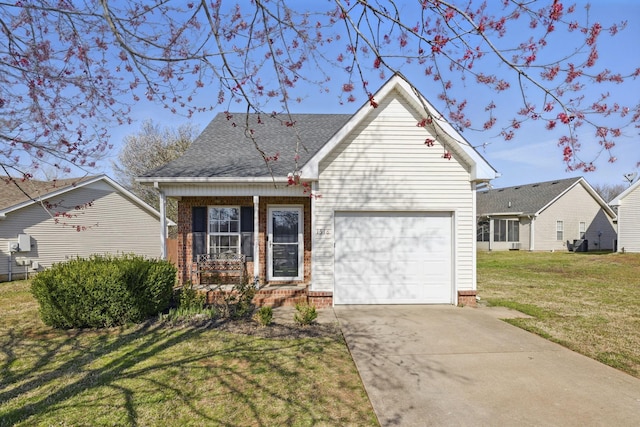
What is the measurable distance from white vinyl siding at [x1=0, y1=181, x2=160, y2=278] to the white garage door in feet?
34.4

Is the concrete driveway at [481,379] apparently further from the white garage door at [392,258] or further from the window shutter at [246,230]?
the window shutter at [246,230]

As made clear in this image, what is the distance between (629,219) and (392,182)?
20611 millimetres

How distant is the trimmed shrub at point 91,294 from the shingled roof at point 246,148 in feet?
9.82

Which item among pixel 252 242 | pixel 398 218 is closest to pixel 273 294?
pixel 252 242

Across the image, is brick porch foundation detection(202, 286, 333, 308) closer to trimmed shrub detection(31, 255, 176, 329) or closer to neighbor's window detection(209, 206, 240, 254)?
neighbor's window detection(209, 206, 240, 254)

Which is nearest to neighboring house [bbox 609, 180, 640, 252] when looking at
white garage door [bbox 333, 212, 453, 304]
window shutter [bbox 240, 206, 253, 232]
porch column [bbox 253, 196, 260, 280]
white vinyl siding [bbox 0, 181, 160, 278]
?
white garage door [bbox 333, 212, 453, 304]

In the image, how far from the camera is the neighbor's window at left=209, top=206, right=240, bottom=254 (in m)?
10.3

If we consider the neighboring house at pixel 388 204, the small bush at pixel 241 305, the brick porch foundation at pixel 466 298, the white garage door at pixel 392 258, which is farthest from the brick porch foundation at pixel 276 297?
the brick porch foundation at pixel 466 298

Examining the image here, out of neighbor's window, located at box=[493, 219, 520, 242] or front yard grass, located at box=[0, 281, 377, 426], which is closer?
front yard grass, located at box=[0, 281, 377, 426]

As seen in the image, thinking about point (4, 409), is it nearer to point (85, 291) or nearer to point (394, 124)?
point (85, 291)

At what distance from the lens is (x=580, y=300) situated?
956cm

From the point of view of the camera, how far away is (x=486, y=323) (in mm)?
7074

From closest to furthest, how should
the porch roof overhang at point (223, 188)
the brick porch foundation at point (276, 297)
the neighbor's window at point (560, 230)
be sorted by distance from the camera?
the brick porch foundation at point (276, 297) < the porch roof overhang at point (223, 188) < the neighbor's window at point (560, 230)

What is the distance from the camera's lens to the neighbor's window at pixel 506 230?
2692 centimetres
